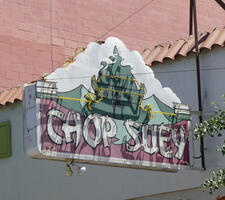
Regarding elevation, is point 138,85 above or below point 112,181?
above

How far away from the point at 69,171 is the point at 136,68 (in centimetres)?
240

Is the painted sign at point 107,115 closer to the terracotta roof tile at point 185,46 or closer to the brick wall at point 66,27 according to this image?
the terracotta roof tile at point 185,46

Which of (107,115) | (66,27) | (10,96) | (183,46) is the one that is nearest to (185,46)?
(183,46)

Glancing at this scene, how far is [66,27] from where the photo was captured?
20.6 metres

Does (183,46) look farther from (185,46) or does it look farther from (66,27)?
(66,27)

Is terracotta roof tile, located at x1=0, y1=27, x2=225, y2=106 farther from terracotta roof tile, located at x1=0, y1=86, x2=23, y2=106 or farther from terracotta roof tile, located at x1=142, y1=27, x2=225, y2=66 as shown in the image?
terracotta roof tile, located at x1=0, y1=86, x2=23, y2=106

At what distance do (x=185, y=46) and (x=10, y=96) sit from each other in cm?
421

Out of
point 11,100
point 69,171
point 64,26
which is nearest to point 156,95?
point 69,171

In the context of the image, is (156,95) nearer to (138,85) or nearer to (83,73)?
(138,85)

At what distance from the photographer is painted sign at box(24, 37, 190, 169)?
12445 millimetres

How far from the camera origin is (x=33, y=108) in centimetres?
1243

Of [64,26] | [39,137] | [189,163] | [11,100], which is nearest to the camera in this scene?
[39,137]

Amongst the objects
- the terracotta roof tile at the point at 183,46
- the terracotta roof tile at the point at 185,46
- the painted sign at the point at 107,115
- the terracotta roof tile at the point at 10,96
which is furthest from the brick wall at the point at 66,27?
the painted sign at the point at 107,115

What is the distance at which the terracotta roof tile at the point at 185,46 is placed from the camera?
1468 centimetres
